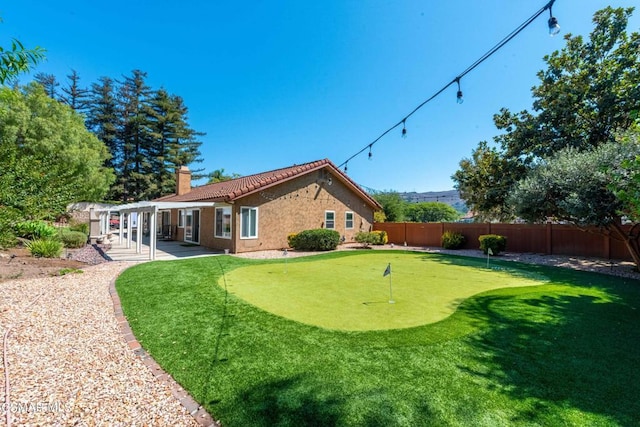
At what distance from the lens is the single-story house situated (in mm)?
14898

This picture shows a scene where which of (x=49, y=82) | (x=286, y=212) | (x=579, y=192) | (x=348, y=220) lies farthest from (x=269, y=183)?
(x=49, y=82)

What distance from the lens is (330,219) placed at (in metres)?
19.3

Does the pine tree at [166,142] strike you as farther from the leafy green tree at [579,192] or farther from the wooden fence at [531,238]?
the leafy green tree at [579,192]

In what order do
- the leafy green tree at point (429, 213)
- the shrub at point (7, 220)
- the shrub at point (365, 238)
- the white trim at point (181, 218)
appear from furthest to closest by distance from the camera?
the leafy green tree at point (429, 213)
the white trim at point (181, 218)
the shrub at point (365, 238)
the shrub at point (7, 220)

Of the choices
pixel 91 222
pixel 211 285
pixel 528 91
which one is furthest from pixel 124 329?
pixel 528 91

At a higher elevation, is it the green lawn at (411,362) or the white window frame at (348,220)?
the white window frame at (348,220)

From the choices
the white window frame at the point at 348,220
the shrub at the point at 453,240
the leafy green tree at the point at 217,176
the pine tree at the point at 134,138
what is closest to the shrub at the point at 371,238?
the white window frame at the point at 348,220

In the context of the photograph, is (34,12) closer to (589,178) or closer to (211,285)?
(211,285)

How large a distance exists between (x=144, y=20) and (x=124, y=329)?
40.2 ft

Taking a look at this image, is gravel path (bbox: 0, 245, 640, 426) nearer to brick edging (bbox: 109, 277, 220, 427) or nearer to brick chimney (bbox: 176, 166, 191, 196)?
brick edging (bbox: 109, 277, 220, 427)

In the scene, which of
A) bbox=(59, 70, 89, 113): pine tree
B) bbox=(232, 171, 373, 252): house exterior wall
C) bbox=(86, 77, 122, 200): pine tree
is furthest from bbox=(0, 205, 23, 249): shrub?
bbox=(59, 70, 89, 113): pine tree

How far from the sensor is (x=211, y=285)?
7.52 meters

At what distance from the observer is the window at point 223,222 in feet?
49.6

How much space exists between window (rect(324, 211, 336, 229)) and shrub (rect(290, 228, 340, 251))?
258 centimetres
